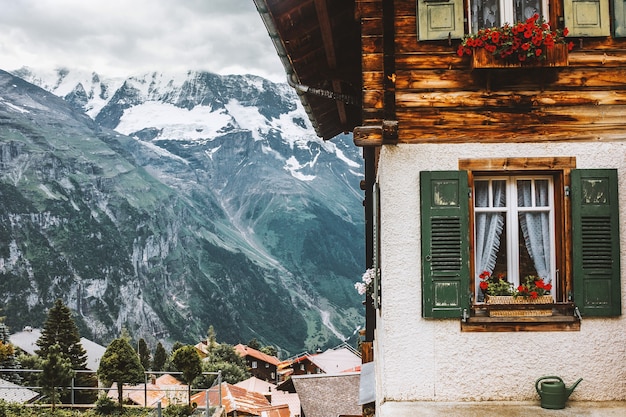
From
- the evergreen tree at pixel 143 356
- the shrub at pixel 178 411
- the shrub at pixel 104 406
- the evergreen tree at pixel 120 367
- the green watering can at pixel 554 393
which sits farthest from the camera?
the evergreen tree at pixel 143 356

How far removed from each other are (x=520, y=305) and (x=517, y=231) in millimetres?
726

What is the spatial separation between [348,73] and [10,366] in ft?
116

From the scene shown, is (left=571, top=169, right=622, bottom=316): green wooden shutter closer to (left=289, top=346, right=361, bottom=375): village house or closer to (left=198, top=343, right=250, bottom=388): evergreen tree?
(left=289, top=346, right=361, bottom=375): village house

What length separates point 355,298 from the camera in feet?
602

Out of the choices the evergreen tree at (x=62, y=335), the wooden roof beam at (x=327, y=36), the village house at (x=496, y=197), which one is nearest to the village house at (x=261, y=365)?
the evergreen tree at (x=62, y=335)

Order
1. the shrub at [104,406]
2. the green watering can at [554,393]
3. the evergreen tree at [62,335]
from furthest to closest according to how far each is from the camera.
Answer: the evergreen tree at [62,335] → the shrub at [104,406] → the green watering can at [554,393]

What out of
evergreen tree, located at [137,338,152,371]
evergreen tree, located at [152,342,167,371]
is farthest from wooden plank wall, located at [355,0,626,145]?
evergreen tree, located at [152,342,167,371]

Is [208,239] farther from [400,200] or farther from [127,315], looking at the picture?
[400,200]

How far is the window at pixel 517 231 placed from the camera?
6719 millimetres

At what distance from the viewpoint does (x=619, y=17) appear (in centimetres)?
669

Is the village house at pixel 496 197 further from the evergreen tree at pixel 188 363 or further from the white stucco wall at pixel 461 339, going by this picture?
the evergreen tree at pixel 188 363

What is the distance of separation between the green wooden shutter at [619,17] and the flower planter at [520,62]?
1.97 ft

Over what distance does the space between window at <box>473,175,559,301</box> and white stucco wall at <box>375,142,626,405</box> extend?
36cm

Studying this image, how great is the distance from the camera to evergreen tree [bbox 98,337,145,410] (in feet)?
85.5
